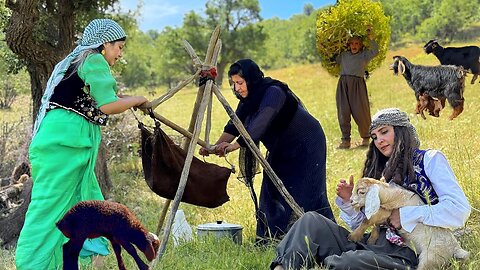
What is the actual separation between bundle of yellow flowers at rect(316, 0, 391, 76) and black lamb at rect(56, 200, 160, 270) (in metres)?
4.97

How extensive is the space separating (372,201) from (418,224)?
328 millimetres

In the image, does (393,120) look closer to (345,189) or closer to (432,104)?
(345,189)

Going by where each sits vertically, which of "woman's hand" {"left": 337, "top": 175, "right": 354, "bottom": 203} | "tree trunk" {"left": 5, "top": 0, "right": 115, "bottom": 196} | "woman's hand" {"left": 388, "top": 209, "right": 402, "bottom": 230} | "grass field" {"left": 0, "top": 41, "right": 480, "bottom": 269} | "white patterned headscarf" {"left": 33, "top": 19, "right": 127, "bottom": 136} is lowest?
"grass field" {"left": 0, "top": 41, "right": 480, "bottom": 269}

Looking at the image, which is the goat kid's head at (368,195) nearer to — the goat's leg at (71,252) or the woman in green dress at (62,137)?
the woman in green dress at (62,137)

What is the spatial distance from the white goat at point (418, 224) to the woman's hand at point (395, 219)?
0.09 ft

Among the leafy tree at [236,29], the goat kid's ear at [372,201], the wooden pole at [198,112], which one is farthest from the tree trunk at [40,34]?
the leafy tree at [236,29]

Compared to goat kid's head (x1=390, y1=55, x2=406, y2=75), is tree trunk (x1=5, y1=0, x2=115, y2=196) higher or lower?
higher

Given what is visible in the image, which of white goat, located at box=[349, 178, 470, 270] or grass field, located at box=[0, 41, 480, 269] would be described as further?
grass field, located at box=[0, 41, 480, 269]

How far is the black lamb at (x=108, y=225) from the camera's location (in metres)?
3.68

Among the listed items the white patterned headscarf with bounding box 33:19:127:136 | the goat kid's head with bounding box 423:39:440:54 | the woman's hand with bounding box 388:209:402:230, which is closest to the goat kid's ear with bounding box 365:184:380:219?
the woman's hand with bounding box 388:209:402:230

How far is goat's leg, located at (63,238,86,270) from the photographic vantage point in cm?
378

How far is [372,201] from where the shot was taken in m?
3.63

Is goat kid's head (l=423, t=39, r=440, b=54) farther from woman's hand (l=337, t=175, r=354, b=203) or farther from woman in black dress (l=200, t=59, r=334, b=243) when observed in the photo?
woman's hand (l=337, t=175, r=354, b=203)

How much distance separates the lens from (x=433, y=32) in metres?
47.8
